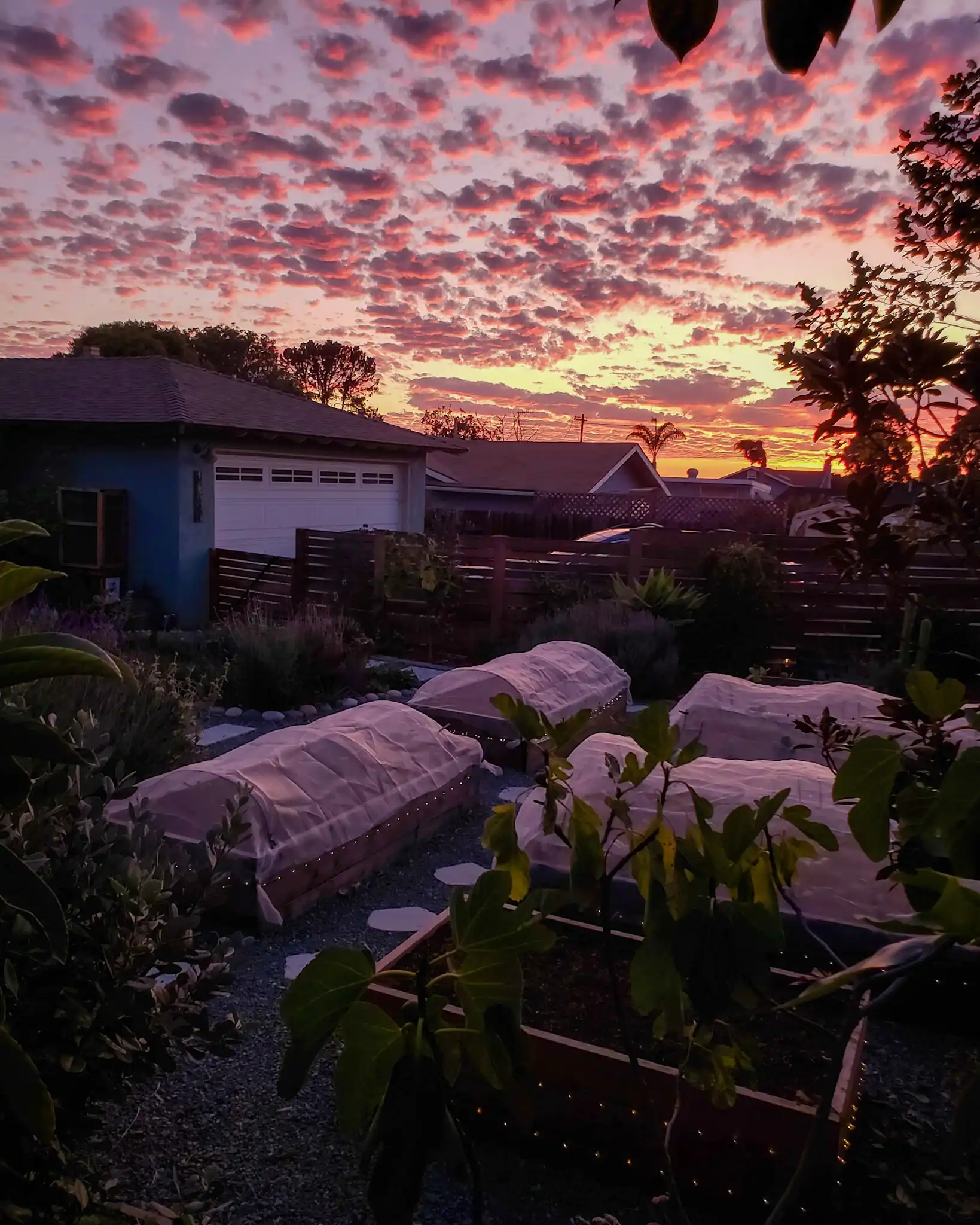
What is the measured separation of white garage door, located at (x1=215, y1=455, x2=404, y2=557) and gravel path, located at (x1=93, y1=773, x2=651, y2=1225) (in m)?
11.7

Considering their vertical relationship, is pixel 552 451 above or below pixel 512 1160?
above

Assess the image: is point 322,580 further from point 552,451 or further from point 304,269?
point 552,451

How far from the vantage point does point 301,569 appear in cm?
1225

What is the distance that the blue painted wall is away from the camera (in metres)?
13.2

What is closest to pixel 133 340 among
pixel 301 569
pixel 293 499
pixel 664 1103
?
pixel 293 499

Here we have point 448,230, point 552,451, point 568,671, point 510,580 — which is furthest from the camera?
point 552,451

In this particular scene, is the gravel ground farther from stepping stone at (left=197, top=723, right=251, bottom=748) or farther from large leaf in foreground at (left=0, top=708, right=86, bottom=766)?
stepping stone at (left=197, top=723, right=251, bottom=748)

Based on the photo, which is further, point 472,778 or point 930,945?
point 472,778

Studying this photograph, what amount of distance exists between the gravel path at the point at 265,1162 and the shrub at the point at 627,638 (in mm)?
6356

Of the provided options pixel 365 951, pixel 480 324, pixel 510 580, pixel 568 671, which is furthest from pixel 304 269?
pixel 365 951

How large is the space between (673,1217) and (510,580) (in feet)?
32.4

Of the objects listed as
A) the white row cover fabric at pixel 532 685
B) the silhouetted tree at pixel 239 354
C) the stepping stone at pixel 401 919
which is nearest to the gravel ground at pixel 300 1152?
the stepping stone at pixel 401 919

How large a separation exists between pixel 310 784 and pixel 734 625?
669 cm

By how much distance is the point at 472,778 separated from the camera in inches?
232
